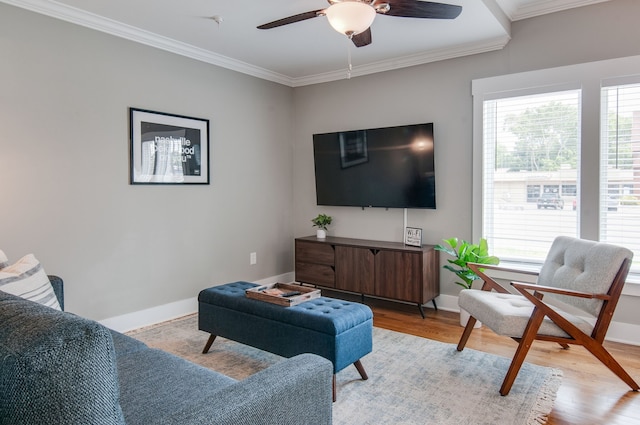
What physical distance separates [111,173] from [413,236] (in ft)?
9.09

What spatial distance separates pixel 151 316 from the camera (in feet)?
12.0

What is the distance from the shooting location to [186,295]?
157 inches

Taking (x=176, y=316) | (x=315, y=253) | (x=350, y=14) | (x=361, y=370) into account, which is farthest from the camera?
(x=315, y=253)

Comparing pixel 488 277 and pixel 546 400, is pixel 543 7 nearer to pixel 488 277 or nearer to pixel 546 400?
pixel 488 277

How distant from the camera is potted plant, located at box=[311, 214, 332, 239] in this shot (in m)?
4.69

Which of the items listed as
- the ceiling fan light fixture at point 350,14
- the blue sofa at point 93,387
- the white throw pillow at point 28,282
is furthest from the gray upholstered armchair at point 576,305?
the white throw pillow at point 28,282

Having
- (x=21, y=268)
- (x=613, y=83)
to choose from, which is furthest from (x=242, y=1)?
(x=613, y=83)

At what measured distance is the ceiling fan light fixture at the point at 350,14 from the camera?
7.09ft

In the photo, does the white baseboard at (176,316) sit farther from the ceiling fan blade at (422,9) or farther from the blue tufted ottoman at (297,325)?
the ceiling fan blade at (422,9)

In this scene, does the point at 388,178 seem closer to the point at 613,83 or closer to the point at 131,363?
the point at 613,83

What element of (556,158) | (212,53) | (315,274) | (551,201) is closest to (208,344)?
(315,274)

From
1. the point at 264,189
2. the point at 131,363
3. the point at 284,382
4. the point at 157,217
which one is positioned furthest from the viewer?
the point at 264,189

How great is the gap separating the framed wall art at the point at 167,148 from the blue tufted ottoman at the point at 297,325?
136 cm

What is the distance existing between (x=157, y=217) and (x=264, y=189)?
140 cm
